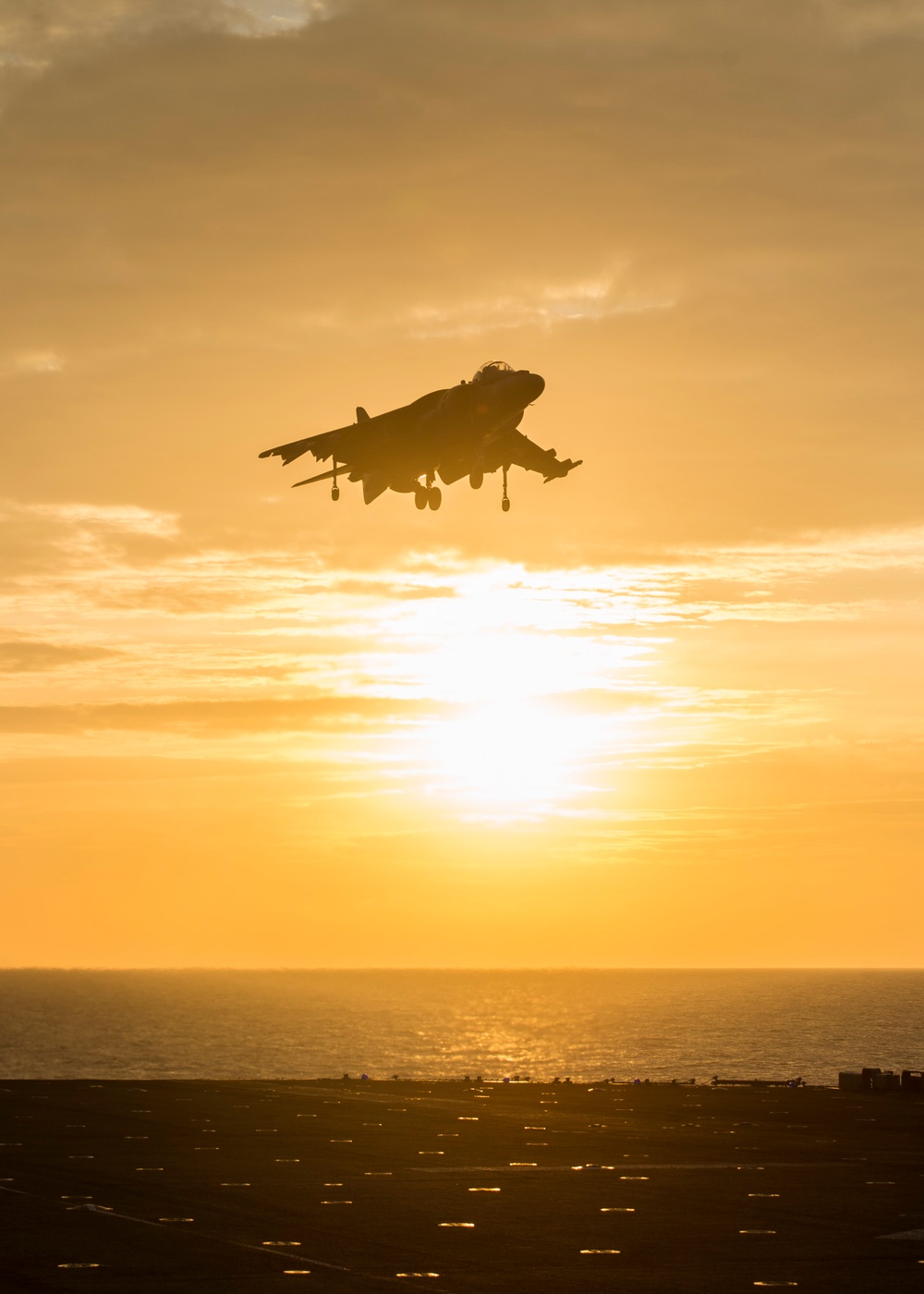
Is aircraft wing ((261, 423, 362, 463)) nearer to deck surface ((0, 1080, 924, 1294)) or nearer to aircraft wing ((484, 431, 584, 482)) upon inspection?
aircraft wing ((484, 431, 584, 482))

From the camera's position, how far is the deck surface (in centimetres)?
2416

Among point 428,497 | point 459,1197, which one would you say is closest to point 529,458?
point 428,497

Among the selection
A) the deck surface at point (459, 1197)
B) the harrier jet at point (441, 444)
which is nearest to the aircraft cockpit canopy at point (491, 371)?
the harrier jet at point (441, 444)

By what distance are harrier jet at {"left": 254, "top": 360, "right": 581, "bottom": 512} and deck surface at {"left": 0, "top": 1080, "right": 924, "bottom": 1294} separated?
20.7 meters

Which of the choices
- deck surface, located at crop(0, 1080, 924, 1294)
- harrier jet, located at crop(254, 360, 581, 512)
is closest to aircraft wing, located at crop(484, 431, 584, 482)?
harrier jet, located at crop(254, 360, 581, 512)

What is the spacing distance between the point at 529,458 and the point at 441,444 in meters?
4.67

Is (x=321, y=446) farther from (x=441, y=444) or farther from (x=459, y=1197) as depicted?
(x=459, y=1197)

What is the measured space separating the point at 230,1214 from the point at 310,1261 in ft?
19.7

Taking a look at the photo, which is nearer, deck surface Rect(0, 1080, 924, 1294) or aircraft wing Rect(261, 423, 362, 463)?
deck surface Rect(0, 1080, 924, 1294)

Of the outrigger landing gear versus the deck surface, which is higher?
the outrigger landing gear

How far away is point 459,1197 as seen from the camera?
33.2 m

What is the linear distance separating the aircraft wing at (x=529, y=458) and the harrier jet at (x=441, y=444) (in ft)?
0.11

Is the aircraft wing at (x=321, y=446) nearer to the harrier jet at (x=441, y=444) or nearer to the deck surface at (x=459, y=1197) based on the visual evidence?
the harrier jet at (x=441, y=444)

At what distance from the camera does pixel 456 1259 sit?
82.6 ft
